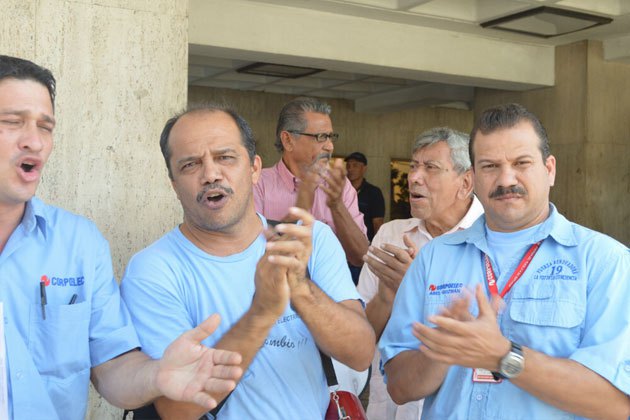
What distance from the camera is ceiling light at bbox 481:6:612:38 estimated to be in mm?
7504

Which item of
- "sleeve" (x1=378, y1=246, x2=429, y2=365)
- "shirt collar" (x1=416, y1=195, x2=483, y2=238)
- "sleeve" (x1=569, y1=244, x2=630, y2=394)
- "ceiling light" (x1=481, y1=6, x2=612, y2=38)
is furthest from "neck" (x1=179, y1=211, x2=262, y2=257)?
"ceiling light" (x1=481, y1=6, x2=612, y2=38)

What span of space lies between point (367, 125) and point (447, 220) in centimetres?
1053

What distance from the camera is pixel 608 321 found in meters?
2.10

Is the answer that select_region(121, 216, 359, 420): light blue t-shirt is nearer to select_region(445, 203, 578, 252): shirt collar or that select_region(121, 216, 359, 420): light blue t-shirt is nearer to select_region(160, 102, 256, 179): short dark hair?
select_region(160, 102, 256, 179): short dark hair

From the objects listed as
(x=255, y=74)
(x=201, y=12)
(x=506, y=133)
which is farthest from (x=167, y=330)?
(x=255, y=74)

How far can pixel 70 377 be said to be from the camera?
2.17 metres

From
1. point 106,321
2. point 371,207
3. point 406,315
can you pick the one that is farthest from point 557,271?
point 371,207

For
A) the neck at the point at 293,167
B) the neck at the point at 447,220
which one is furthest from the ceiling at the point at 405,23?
the neck at the point at 447,220

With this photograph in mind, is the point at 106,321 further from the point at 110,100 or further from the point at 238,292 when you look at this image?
the point at 110,100

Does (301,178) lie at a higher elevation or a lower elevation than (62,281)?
higher

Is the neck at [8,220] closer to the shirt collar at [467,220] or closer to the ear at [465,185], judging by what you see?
the shirt collar at [467,220]

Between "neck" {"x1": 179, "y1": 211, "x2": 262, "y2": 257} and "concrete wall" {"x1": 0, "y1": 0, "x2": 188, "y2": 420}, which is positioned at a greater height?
"concrete wall" {"x1": 0, "y1": 0, "x2": 188, "y2": 420}

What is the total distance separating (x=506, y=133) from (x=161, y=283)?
1170 mm

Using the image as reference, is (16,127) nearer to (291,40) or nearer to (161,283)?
(161,283)
